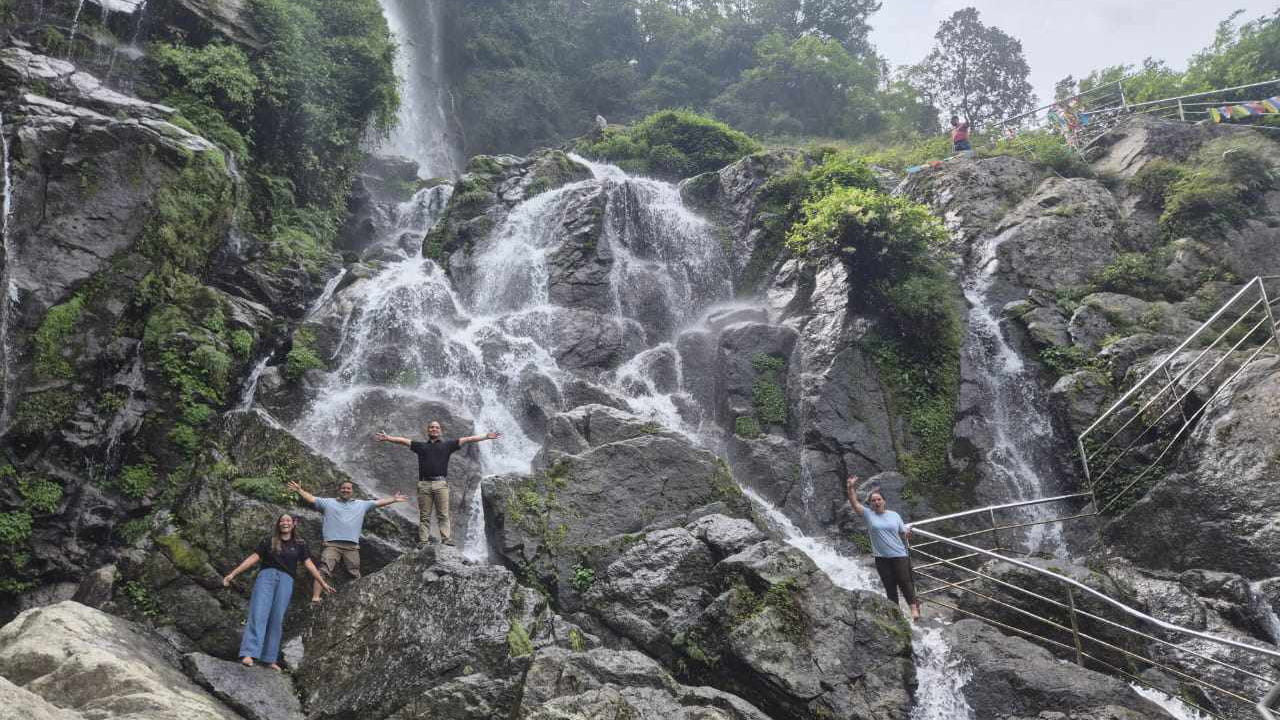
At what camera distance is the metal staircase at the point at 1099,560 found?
7094 millimetres

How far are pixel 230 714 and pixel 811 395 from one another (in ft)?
37.1

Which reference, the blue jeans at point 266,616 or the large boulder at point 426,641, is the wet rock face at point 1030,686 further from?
the blue jeans at point 266,616

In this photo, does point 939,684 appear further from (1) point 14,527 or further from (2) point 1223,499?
(1) point 14,527

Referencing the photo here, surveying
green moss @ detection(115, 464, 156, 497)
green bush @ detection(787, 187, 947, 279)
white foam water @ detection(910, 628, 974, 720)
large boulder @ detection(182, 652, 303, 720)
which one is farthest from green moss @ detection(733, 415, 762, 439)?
green moss @ detection(115, 464, 156, 497)

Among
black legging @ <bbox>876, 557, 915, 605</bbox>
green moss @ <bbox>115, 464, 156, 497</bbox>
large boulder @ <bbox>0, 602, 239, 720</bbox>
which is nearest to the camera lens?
large boulder @ <bbox>0, 602, 239, 720</bbox>

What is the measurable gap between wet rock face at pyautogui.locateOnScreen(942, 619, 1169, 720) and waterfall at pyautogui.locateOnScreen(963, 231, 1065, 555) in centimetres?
592

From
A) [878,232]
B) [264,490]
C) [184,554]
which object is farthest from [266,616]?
[878,232]

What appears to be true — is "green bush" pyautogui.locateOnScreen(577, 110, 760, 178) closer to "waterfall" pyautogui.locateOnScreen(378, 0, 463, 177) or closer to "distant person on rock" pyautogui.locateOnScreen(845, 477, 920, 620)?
"waterfall" pyautogui.locateOnScreen(378, 0, 463, 177)

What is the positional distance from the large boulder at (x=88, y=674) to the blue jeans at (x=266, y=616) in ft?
2.33

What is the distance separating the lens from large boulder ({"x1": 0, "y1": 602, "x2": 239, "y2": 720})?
472 centimetres

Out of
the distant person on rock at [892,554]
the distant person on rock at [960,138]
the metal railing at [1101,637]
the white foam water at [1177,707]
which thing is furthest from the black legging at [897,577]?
the distant person on rock at [960,138]

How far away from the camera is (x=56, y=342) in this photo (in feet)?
37.6

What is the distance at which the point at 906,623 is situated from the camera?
7250mm

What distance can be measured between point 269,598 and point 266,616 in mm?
164
